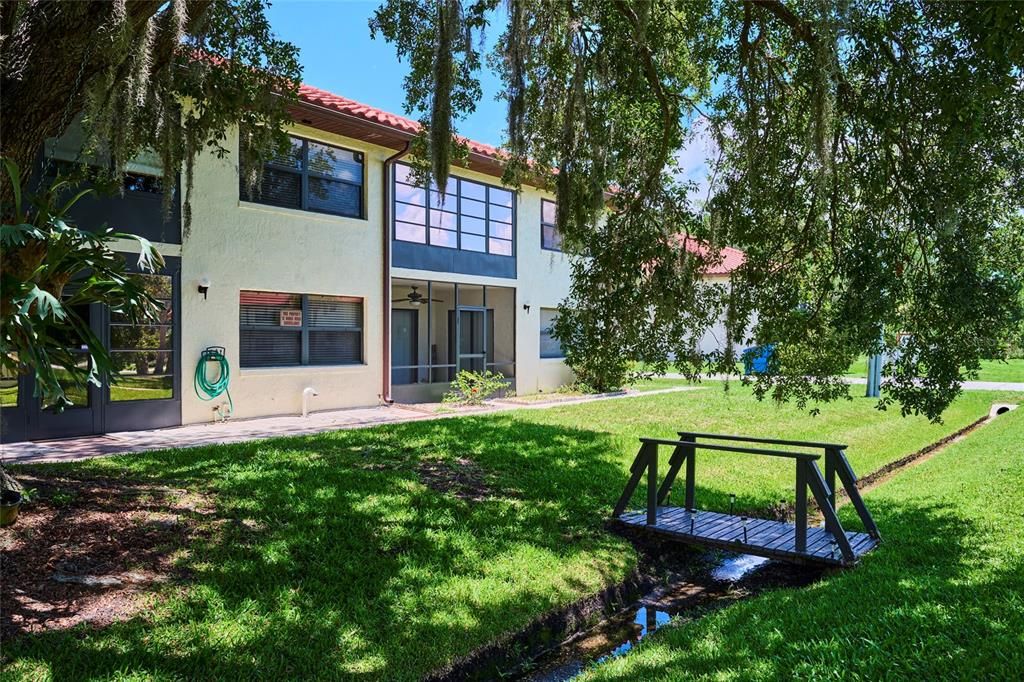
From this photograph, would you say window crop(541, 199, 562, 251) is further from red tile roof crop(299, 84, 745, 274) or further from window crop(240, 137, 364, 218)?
window crop(240, 137, 364, 218)

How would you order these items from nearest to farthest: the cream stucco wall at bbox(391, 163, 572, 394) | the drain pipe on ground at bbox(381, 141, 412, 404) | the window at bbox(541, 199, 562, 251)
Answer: the drain pipe on ground at bbox(381, 141, 412, 404) → the cream stucco wall at bbox(391, 163, 572, 394) → the window at bbox(541, 199, 562, 251)

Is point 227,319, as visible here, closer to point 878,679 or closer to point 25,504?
point 25,504

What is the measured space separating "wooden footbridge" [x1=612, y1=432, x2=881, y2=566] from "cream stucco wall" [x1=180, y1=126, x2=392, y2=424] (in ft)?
23.2

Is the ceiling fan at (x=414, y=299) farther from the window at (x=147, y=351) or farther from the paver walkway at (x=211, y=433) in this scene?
the window at (x=147, y=351)

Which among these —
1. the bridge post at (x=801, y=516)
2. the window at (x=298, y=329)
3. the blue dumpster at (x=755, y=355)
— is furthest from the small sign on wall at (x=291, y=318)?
the bridge post at (x=801, y=516)

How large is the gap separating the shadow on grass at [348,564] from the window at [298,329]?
3.56 m

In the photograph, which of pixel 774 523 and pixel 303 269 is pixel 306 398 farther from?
pixel 774 523

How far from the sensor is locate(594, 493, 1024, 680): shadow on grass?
313 centimetres

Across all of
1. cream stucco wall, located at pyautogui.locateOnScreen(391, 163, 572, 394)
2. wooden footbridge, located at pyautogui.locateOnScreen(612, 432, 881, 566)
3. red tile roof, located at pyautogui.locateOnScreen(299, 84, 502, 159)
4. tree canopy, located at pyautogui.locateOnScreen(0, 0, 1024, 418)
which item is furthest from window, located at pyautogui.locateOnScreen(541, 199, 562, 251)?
wooden footbridge, located at pyautogui.locateOnScreen(612, 432, 881, 566)

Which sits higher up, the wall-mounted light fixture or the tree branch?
the tree branch

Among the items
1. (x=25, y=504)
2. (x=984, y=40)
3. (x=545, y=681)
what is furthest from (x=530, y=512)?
(x=984, y=40)

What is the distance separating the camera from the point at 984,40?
13.1ft

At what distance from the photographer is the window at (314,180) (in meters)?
11.1

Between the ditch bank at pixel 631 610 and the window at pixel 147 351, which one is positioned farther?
the window at pixel 147 351
